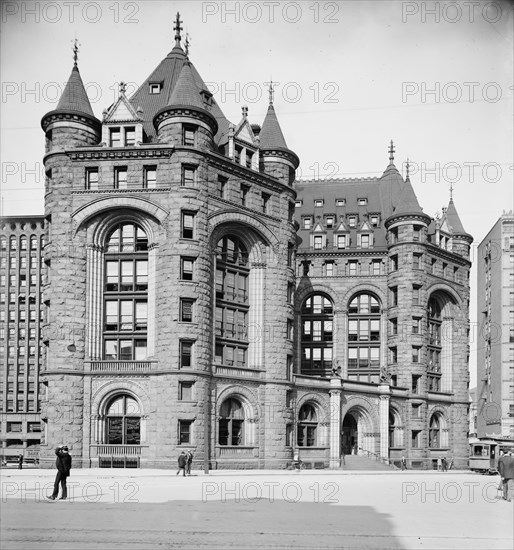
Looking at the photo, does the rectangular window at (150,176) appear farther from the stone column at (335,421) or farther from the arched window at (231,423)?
the stone column at (335,421)

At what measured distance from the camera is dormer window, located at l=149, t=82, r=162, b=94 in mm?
56906

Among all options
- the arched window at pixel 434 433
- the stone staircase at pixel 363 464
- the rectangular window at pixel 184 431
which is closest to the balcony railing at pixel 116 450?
the rectangular window at pixel 184 431

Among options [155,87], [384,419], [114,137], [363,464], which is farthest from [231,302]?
[384,419]

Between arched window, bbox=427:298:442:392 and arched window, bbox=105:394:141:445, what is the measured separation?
33308 mm

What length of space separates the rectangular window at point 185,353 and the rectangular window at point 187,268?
3.96m

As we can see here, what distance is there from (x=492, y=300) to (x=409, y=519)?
102995 mm

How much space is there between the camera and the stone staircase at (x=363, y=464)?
5762cm

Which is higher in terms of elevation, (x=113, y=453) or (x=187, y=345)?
(x=187, y=345)

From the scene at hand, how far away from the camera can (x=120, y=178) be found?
48875mm

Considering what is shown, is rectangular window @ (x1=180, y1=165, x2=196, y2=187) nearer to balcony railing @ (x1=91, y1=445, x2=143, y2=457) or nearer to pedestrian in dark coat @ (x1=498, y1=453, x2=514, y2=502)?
balcony railing @ (x1=91, y1=445, x2=143, y2=457)

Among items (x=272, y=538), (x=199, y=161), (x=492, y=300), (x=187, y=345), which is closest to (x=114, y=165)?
(x=199, y=161)

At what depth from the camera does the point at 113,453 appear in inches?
1827

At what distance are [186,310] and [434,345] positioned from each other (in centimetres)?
3336

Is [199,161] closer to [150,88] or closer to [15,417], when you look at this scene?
[150,88]
